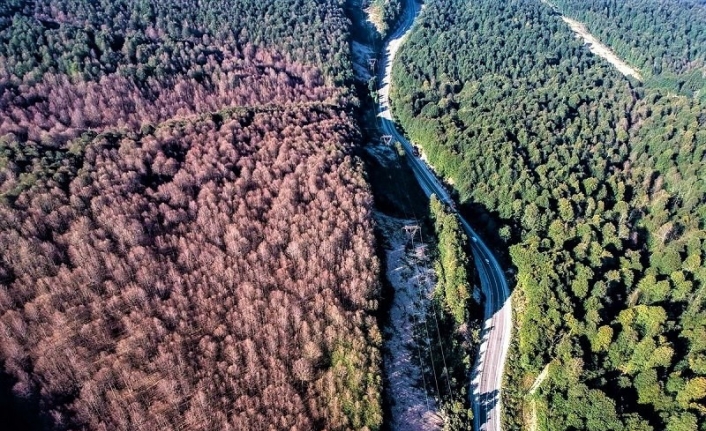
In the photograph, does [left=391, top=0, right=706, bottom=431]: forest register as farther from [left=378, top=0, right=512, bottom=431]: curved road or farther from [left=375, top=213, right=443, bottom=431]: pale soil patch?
[left=375, top=213, right=443, bottom=431]: pale soil patch

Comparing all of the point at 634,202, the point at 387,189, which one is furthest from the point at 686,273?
the point at 387,189

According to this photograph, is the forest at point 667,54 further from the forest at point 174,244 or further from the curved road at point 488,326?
the forest at point 174,244

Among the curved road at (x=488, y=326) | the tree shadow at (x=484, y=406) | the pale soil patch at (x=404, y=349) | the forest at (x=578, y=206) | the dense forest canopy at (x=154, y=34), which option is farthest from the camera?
the dense forest canopy at (x=154, y=34)

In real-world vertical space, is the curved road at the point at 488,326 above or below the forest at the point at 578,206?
below

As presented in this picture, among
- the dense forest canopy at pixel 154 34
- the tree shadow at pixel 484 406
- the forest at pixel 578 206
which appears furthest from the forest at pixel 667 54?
the tree shadow at pixel 484 406

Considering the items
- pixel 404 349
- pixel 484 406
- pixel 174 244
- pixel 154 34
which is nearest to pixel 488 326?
pixel 484 406

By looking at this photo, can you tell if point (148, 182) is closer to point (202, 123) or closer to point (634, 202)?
point (202, 123)

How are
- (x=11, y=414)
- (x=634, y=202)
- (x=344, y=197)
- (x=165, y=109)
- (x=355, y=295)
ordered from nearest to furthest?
(x=11, y=414), (x=355, y=295), (x=344, y=197), (x=634, y=202), (x=165, y=109)
